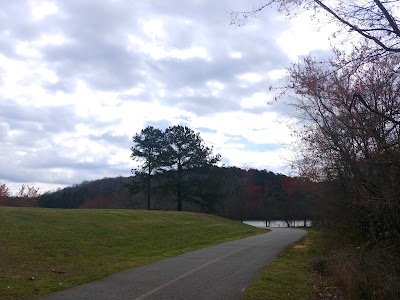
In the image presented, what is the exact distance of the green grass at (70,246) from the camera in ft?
38.0

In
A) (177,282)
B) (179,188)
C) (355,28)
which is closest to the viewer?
(355,28)

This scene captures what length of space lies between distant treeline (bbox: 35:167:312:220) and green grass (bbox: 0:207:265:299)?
9.11 m

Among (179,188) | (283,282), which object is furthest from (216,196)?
(283,282)

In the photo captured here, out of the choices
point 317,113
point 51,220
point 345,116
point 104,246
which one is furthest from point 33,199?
point 345,116

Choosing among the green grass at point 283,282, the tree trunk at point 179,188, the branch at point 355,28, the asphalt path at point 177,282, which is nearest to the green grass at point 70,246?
the asphalt path at point 177,282

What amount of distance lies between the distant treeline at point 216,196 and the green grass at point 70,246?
29.9ft

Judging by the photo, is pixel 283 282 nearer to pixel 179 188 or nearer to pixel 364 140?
pixel 364 140

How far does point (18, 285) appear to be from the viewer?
34.5 ft

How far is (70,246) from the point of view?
17594mm

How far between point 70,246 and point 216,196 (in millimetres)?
42290

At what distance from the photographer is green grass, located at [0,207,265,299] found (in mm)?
11573

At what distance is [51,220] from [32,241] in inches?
224

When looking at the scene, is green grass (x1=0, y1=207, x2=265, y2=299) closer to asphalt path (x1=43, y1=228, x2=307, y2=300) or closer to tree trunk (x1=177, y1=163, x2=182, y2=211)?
asphalt path (x1=43, y1=228, x2=307, y2=300)

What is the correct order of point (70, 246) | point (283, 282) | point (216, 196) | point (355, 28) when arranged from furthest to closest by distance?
point (216, 196)
point (70, 246)
point (283, 282)
point (355, 28)
